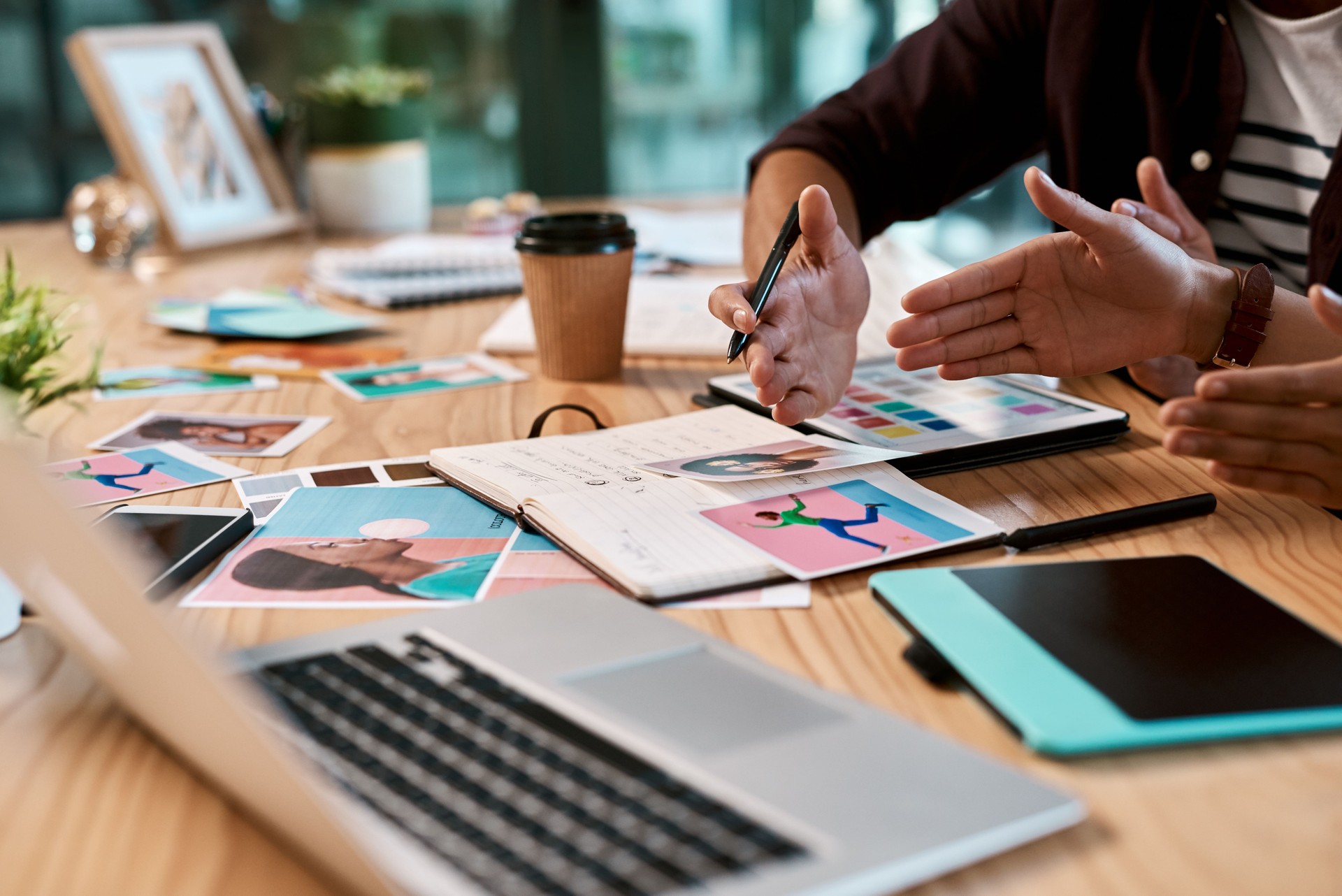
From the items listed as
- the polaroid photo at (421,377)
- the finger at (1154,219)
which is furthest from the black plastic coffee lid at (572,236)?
the finger at (1154,219)

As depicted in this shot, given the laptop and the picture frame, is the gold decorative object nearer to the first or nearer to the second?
the picture frame

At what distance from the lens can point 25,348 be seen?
93 cm

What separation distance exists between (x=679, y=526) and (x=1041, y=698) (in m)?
0.28

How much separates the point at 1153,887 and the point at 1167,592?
0.25m

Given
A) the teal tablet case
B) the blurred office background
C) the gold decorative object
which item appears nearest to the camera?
the teal tablet case

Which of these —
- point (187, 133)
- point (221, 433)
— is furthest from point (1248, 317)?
point (187, 133)

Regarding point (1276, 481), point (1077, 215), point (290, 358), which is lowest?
point (290, 358)

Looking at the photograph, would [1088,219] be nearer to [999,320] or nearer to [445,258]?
[999,320]

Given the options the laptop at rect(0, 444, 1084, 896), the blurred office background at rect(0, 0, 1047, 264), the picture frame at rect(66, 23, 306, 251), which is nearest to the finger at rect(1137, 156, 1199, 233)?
the laptop at rect(0, 444, 1084, 896)

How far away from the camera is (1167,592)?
2.12 feet

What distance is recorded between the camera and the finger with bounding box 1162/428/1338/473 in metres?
0.66

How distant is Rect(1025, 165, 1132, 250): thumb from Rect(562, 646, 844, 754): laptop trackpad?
1.52ft

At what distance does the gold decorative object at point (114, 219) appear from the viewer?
1754 mm

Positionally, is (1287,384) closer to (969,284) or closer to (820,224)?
(969,284)
